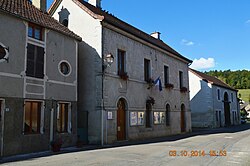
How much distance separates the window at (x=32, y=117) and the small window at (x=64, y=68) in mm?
2294

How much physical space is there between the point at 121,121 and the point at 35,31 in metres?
7.96

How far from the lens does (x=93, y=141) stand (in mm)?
15727

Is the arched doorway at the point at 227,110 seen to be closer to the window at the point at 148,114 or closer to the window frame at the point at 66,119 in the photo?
the window at the point at 148,114

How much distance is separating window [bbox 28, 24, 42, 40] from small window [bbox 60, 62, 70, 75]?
190 cm

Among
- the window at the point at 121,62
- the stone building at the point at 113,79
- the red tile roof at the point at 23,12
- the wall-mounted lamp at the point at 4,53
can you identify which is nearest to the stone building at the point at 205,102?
the stone building at the point at 113,79

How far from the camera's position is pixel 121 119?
57.6 feet

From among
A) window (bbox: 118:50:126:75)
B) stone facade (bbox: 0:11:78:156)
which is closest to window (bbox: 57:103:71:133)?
stone facade (bbox: 0:11:78:156)

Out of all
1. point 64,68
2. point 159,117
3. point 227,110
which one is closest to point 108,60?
point 64,68

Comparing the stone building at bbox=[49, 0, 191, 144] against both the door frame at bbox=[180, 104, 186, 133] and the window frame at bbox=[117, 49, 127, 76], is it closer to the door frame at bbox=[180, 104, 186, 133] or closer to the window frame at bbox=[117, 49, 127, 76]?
the window frame at bbox=[117, 49, 127, 76]

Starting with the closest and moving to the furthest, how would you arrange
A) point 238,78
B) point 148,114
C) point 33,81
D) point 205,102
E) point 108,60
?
1. point 33,81
2. point 108,60
3. point 148,114
4. point 205,102
5. point 238,78

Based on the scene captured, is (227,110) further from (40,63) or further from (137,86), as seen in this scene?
(40,63)

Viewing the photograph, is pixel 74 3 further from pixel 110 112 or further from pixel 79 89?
pixel 110 112

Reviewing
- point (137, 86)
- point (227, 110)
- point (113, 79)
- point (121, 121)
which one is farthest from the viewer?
point (227, 110)

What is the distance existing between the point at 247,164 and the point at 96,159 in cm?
531
